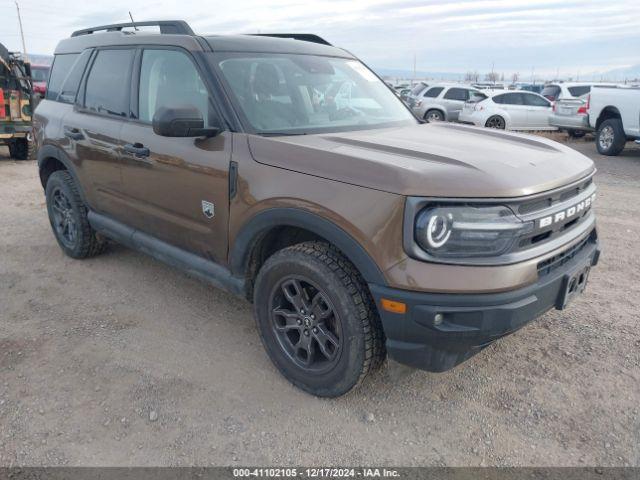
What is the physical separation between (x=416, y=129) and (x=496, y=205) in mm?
1319

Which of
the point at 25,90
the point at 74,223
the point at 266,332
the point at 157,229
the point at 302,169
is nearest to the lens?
the point at 302,169

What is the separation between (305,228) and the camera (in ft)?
8.73

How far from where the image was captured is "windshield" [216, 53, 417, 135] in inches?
124

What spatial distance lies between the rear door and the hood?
45.8 feet

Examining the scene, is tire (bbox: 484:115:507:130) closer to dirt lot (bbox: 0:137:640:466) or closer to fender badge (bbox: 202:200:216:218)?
dirt lot (bbox: 0:137:640:466)

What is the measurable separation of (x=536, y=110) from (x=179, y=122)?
15322 millimetres

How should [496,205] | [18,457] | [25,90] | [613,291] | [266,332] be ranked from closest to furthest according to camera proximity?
1. [496,205]
2. [18,457]
3. [266,332]
4. [613,291]
5. [25,90]

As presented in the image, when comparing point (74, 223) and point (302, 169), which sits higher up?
point (302, 169)

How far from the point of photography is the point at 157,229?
369 centimetres

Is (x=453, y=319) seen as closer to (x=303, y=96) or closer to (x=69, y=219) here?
(x=303, y=96)

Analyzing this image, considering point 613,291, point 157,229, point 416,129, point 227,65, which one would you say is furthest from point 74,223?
point 613,291

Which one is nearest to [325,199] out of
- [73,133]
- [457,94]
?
[73,133]

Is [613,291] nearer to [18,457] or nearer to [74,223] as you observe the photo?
[18,457]

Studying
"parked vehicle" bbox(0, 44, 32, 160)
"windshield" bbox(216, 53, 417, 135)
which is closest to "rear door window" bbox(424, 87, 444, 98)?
"parked vehicle" bbox(0, 44, 32, 160)
